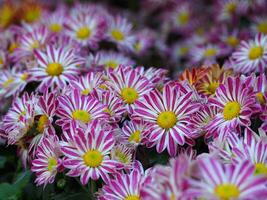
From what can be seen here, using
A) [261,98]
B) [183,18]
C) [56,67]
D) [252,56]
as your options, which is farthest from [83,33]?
[261,98]

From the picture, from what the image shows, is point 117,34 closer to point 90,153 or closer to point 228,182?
point 90,153

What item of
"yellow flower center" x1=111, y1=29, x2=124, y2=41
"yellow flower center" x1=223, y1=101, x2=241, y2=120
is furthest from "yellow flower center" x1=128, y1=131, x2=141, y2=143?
"yellow flower center" x1=111, y1=29, x2=124, y2=41

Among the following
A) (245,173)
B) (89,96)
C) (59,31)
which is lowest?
(245,173)

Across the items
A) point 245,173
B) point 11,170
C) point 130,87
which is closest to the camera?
point 245,173

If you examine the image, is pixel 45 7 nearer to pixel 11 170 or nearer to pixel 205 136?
pixel 11 170

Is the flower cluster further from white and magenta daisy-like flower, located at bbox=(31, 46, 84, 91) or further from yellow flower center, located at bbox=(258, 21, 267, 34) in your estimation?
yellow flower center, located at bbox=(258, 21, 267, 34)

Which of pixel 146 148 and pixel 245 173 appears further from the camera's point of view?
pixel 146 148

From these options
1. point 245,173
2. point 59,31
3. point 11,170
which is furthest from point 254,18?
point 245,173
